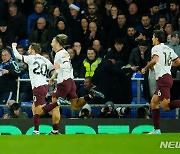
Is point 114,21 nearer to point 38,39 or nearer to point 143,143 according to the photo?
point 38,39

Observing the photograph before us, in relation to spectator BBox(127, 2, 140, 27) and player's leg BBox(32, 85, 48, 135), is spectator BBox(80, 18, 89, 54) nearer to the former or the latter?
spectator BBox(127, 2, 140, 27)

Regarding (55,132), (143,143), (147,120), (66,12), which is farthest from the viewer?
(66,12)

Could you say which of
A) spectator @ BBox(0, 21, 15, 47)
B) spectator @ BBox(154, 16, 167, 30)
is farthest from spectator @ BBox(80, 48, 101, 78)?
spectator @ BBox(0, 21, 15, 47)

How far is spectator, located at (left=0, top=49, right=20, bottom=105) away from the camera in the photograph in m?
21.3

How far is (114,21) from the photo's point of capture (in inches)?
916

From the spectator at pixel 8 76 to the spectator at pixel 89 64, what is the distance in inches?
63.0

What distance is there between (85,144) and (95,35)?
260 inches

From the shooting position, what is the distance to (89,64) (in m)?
21.8

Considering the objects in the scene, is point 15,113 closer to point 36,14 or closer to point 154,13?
point 36,14

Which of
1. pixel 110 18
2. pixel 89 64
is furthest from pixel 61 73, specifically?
pixel 110 18

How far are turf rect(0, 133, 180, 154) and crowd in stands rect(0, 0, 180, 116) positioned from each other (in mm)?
4035

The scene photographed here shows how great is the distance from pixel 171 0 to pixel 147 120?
183 inches

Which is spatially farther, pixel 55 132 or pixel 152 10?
pixel 152 10

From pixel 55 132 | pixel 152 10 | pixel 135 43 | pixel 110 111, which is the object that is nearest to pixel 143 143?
pixel 55 132
